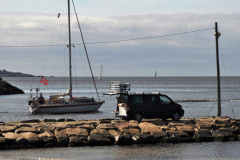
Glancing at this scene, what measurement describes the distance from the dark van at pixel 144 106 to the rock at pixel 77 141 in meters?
5.34

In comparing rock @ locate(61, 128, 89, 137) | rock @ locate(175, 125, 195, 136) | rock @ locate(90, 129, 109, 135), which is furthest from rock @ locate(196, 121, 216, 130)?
rock @ locate(61, 128, 89, 137)

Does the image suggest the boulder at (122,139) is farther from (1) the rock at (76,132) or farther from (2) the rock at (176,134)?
(2) the rock at (176,134)

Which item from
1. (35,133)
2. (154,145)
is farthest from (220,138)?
(35,133)

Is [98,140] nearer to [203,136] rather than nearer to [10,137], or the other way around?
[10,137]

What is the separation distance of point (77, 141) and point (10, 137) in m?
3.24

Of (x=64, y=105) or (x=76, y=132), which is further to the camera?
(x=64, y=105)

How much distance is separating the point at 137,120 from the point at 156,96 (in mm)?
1890

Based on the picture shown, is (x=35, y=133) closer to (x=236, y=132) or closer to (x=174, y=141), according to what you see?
(x=174, y=141)

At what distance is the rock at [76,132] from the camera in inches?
821

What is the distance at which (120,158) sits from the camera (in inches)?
658

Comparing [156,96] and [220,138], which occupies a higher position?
[156,96]

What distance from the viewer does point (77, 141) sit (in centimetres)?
2003

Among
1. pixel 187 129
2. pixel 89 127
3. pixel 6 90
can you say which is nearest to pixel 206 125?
pixel 187 129

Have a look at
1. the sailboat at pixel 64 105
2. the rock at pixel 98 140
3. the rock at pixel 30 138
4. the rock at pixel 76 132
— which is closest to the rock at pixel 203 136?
the rock at pixel 98 140
